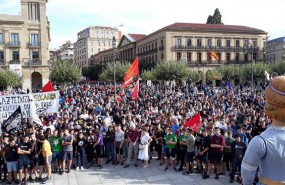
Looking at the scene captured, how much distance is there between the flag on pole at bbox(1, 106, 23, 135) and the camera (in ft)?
36.0

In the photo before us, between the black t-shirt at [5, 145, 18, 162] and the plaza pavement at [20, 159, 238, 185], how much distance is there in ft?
4.45

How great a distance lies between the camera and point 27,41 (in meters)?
51.1

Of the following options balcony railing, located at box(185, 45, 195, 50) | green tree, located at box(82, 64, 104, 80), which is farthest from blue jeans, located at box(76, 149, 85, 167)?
green tree, located at box(82, 64, 104, 80)

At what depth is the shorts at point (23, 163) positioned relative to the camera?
961 centimetres

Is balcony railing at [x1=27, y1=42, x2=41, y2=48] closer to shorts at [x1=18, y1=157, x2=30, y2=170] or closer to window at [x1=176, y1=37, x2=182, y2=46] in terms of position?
window at [x1=176, y1=37, x2=182, y2=46]

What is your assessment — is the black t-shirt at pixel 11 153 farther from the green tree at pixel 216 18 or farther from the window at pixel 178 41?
the green tree at pixel 216 18

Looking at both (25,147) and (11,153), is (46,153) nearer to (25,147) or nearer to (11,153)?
(25,147)

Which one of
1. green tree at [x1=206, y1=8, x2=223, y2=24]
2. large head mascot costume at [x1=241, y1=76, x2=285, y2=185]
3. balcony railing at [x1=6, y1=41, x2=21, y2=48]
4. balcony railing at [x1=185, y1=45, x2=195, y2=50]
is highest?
green tree at [x1=206, y1=8, x2=223, y2=24]

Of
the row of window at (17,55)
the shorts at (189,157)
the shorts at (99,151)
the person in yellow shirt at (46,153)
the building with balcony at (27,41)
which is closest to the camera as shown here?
the person in yellow shirt at (46,153)

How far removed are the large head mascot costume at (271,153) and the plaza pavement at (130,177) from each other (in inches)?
288

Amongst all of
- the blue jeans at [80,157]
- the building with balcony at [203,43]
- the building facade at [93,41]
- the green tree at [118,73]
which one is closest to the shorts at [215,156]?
the blue jeans at [80,157]

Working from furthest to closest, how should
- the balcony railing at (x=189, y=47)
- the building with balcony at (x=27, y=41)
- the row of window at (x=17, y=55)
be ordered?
the balcony railing at (x=189, y=47), the row of window at (x=17, y=55), the building with balcony at (x=27, y=41)

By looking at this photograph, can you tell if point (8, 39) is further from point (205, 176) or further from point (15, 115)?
point (205, 176)

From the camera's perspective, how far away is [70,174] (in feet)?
34.6
